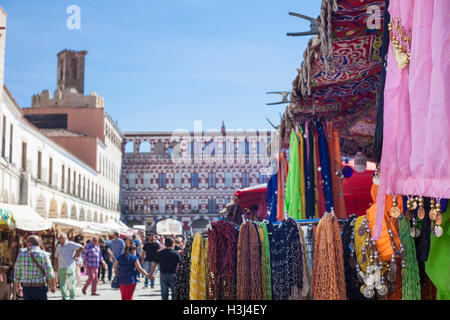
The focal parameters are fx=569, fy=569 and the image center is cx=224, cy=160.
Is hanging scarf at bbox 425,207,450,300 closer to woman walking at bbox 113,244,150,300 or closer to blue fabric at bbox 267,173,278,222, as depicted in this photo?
blue fabric at bbox 267,173,278,222

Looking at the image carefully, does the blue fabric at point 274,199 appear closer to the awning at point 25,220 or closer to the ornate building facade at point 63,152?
the awning at point 25,220

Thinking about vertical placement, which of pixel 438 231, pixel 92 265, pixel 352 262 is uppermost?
pixel 438 231

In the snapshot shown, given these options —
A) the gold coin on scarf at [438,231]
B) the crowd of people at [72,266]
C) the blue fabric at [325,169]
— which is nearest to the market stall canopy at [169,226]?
the crowd of people at [72,266]

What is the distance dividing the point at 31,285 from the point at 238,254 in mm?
4921

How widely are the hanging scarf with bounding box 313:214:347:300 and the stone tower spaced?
53240 mm

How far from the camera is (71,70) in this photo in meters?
55.3

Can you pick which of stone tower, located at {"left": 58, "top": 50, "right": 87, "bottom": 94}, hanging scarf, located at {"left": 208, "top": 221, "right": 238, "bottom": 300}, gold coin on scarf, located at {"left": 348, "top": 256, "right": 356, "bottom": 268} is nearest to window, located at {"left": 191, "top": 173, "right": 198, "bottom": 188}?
stone tower, located at {"left": 58, "top": 50, "right": 87, "bottom": 94}

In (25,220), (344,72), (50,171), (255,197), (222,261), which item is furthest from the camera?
(50,171)

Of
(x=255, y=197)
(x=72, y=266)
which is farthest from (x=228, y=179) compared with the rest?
(x=255, y=197)

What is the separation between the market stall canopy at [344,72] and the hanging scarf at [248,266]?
155 cm

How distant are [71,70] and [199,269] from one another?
52963 millimetres

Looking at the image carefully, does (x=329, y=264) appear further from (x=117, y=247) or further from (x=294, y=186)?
(x=117, y=247)

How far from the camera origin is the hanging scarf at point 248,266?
498 cm

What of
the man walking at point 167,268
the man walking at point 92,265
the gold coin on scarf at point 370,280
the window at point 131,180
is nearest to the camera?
the gold coin on scarf at point 370,280
